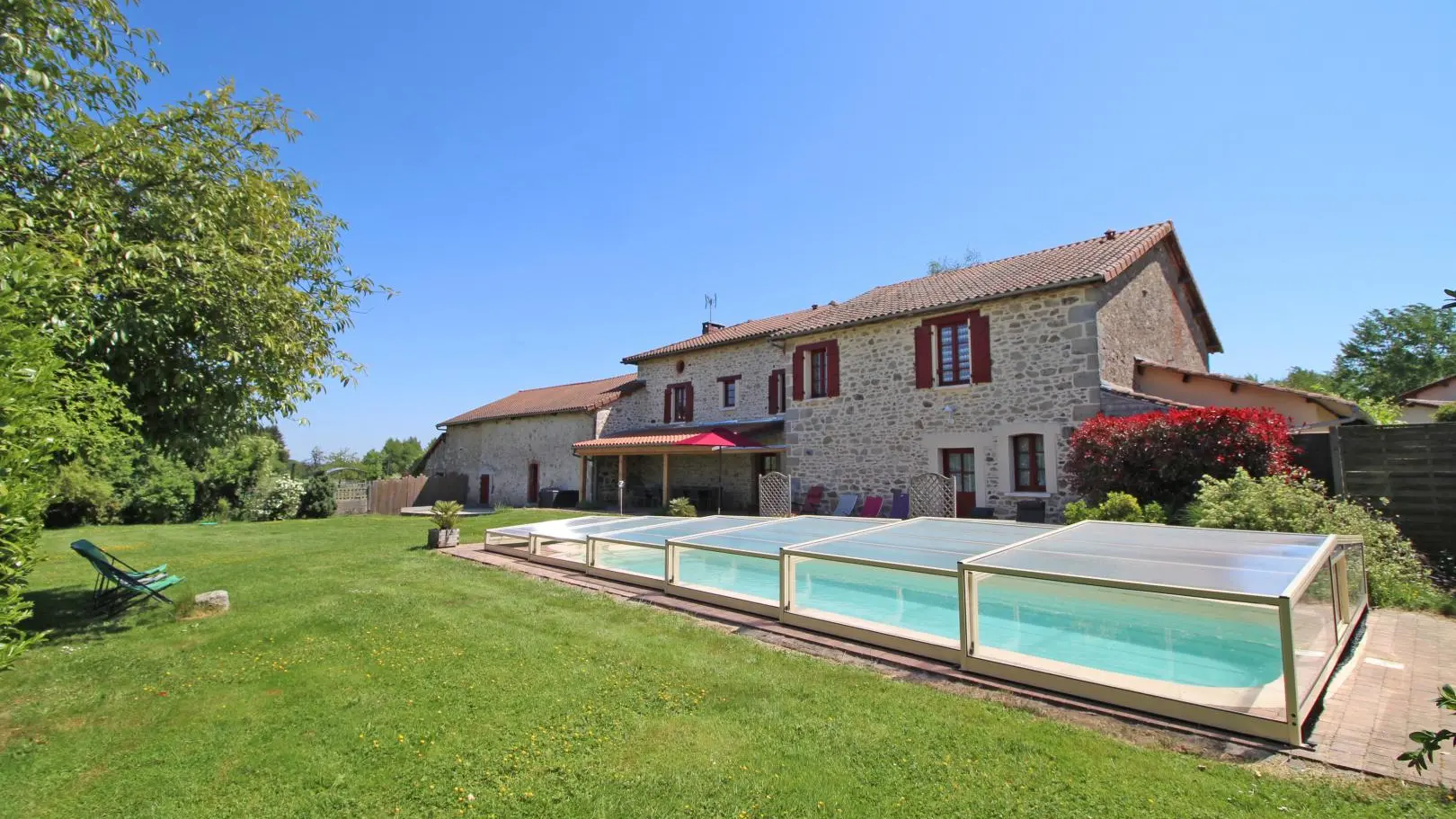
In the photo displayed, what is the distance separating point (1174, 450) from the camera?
9.55 m

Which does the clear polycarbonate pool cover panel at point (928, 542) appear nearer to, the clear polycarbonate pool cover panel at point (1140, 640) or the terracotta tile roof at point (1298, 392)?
the clear polycarbonate pool cover panel at point (1140, 640)

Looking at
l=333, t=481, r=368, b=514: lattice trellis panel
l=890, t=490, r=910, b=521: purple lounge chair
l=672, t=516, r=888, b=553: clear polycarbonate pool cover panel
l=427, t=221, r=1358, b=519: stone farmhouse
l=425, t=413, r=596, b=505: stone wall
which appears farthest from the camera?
l=425, t=413, r=596, b=505: stone wall

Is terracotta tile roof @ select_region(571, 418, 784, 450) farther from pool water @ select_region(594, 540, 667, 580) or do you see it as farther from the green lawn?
the green lawn

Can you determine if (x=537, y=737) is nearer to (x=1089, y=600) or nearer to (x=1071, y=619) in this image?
(x=1089, y=600)

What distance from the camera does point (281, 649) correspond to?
529 cm

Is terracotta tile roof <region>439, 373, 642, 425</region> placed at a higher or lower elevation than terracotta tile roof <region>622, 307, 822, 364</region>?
lower

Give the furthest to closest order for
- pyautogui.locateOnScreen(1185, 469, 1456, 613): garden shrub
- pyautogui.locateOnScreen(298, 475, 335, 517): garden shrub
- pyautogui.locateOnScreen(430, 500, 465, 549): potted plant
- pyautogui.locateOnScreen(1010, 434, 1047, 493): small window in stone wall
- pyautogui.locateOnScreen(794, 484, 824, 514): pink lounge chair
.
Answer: pyautogui.locateOnScreen(298, 475, 335, 517): garden shrub
pyautogui.locateOnScreen(794, 484, 824, 514): pink lounge chair
pyautogui.locateOnScreen(1010, 434, 1047, 493): small window in stone wall
pyautogui.locateOnScreen(430, 500, 465, 549): potted plant
pyautogui.locateOnScreen(1185, 469, 1456, 613): garden shrub

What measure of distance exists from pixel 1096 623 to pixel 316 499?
23598 mm

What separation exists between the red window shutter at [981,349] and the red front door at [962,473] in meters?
1.67

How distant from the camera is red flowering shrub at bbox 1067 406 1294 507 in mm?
8867

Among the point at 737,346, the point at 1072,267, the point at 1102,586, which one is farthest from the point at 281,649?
the point at 737,346

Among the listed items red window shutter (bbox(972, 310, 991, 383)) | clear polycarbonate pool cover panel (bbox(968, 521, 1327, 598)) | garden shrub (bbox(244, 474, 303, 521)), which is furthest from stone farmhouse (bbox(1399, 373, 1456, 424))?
garden shrub (bbox(244, 474, 303, 521))

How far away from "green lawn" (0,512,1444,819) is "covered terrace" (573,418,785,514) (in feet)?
39.5

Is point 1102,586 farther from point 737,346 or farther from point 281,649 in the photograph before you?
point 737,346
